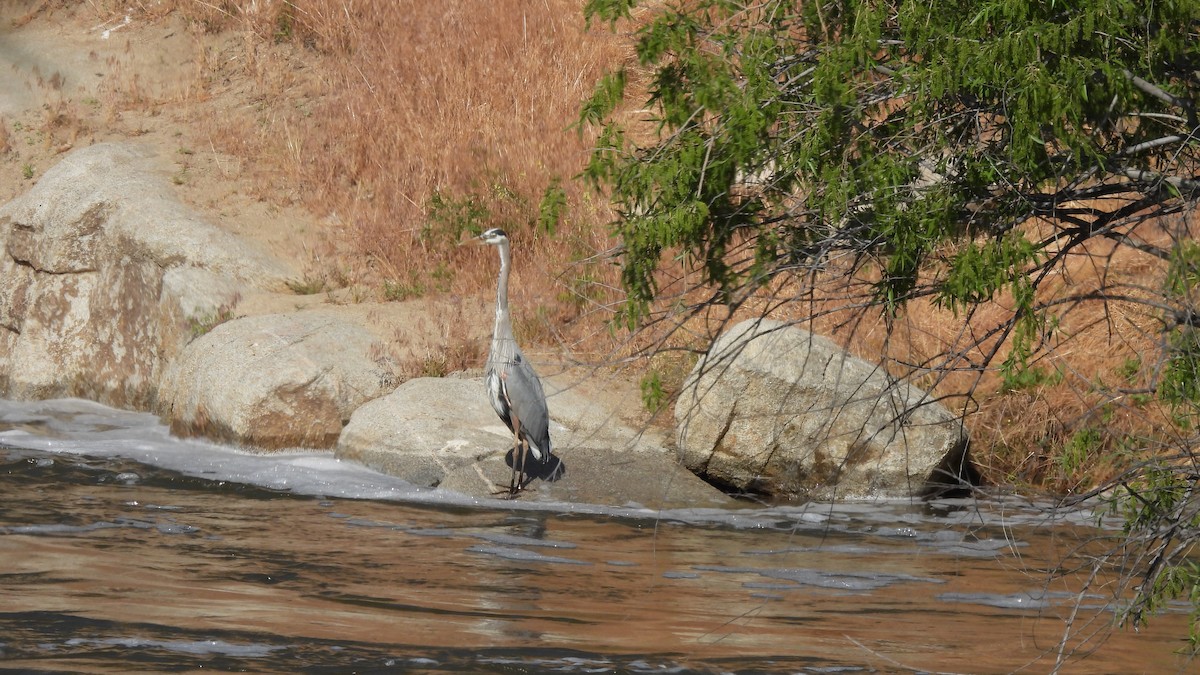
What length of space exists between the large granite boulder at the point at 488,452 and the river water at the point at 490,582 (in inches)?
7.2

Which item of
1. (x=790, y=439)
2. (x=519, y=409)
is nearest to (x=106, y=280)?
(x=519, y=409)

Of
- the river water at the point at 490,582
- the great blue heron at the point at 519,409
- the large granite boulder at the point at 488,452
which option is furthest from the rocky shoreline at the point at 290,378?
the river water at the point at 490,582

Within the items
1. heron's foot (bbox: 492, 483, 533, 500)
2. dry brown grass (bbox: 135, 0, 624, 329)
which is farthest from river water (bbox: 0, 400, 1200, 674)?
dry brown grass (bbox: 135, 0, 624, 329)

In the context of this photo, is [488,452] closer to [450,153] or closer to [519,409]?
[519,409]

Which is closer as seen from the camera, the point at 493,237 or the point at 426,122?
the point at 493,237

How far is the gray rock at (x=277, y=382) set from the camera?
1123 cm

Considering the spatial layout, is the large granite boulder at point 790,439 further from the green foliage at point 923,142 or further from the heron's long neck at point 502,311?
the green foliage at point 923,142

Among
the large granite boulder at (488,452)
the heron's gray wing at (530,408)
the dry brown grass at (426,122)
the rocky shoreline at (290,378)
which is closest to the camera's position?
the heron's gray wing at (530,408)

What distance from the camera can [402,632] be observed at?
630cm

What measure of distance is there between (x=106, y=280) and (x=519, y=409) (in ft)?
18.6

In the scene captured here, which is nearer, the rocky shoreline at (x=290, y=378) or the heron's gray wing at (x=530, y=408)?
the heron's gray wing at (x=530, y=408)

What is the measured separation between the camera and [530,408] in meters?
10.0

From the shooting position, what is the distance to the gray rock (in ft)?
36.9

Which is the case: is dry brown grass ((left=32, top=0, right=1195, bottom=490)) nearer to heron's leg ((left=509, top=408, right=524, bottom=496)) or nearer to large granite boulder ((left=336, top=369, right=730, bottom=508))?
large granite boulder ((left=336, top=369, right=730, bottom=508))
